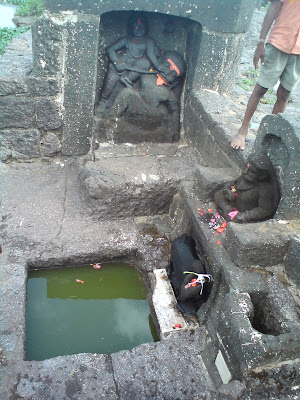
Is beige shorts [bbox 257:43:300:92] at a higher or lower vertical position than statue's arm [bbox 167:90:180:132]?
higher

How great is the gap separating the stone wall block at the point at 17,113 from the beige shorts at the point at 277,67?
8.74 feet

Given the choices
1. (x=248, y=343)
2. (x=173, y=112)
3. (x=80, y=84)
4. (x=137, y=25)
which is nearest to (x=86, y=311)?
(x=248, y=343)

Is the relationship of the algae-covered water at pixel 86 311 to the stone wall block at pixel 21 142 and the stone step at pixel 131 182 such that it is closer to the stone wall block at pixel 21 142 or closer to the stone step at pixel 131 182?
the stone step at pixel 131 182

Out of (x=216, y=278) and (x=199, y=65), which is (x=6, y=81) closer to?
(x=199, y=65)

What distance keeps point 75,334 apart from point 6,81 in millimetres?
2886

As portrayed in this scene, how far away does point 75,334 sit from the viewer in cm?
315

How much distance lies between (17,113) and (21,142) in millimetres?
388

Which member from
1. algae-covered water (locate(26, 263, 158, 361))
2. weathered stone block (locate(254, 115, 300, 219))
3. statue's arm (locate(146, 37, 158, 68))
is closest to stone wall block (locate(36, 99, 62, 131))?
statue's arm (locate(146, 37, 158, 68))

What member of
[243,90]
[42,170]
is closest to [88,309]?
[42,170]

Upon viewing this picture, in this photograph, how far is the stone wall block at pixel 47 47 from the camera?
4012 millimetres

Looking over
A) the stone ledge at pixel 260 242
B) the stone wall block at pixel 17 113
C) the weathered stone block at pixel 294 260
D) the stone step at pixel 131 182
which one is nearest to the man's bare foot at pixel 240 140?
the stone step at pixel 131 182

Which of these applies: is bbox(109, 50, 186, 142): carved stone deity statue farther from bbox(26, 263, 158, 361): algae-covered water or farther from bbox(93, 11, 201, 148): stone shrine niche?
bbox(26, 263, 158, 361): algae-covered water

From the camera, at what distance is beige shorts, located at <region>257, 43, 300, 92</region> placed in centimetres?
351

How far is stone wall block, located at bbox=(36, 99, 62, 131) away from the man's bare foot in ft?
7.17
